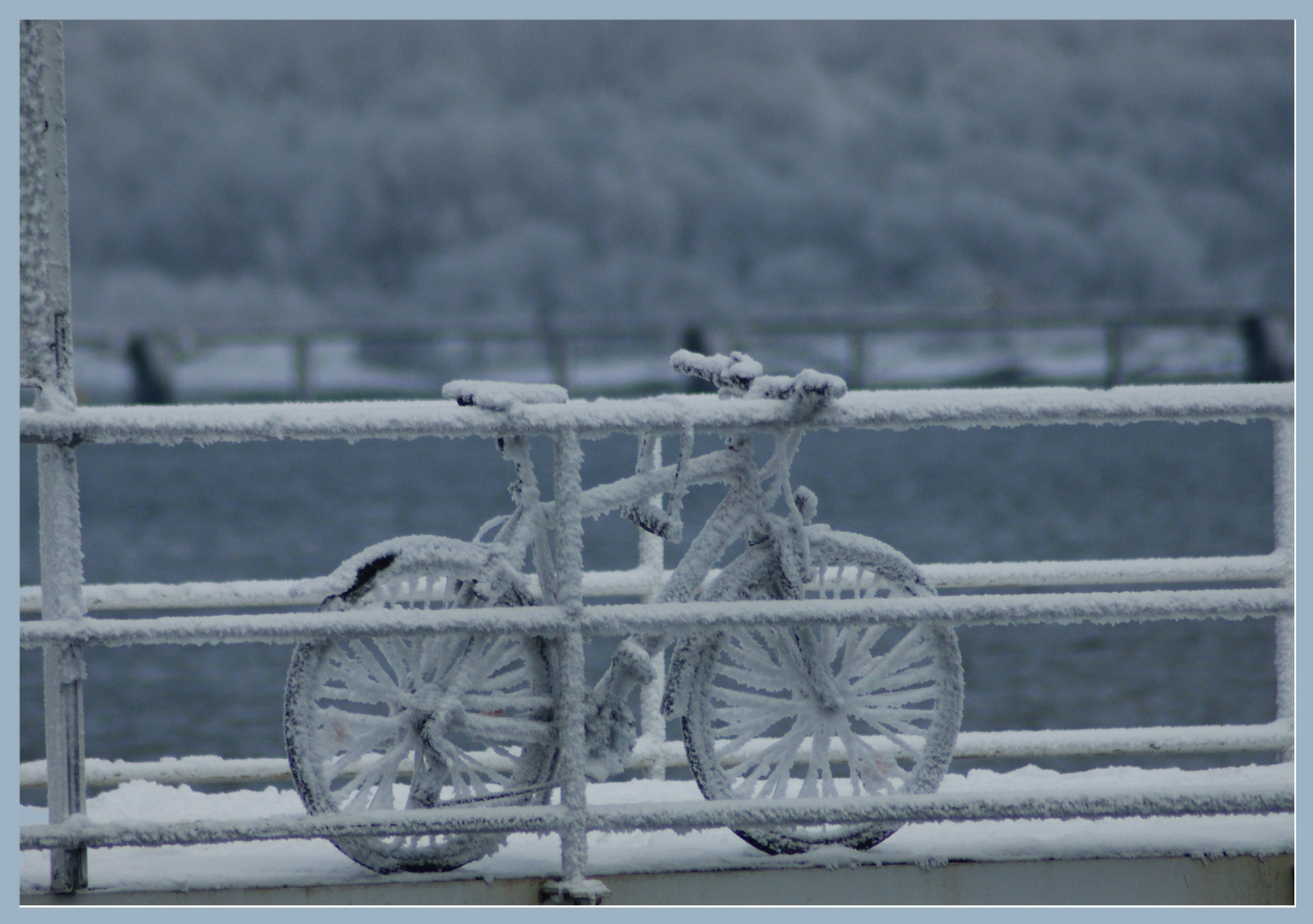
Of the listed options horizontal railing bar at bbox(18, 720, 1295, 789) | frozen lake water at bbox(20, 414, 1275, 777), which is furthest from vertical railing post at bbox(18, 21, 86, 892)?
frozen lake water at bbox(20, 414, 1275, 777)

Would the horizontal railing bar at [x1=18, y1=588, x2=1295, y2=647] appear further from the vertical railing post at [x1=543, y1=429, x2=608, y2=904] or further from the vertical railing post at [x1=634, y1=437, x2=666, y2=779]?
the vertical railing post at [x1=634, y1=437, x2=666, y2=779]

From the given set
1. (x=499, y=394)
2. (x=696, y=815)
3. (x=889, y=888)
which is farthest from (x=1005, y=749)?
(x=499, y=394)

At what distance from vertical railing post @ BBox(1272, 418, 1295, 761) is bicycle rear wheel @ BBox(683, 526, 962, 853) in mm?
956

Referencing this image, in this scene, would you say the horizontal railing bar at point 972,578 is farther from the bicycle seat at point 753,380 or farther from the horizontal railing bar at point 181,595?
the bicycle seat at point 753,380

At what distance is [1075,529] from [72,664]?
119 ft

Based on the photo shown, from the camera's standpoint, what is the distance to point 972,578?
11.4 feet

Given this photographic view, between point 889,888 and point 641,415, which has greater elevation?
point 641,415

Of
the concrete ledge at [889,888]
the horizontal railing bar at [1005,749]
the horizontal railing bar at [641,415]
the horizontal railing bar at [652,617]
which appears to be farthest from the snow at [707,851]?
the horizontal railing bar at [641,415]

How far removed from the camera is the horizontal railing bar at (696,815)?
2.62m

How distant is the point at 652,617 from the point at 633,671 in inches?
7.8

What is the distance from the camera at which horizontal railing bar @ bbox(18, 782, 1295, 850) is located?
2.62 meters

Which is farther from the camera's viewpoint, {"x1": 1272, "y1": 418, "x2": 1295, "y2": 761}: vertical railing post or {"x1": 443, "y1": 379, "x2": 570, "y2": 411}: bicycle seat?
{"x1": 1272, "y1": 418, "x2": 1295, "y2": 761}: vertical railing post

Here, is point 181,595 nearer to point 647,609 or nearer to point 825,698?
point 647,609

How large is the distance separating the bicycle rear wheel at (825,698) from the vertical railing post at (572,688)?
1.02ft
